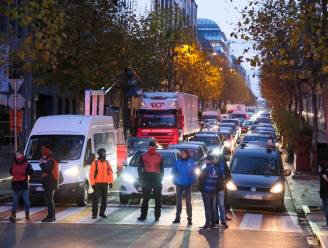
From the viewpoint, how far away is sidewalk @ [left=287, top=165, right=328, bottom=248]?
15.6 m

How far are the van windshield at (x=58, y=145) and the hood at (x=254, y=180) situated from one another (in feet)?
14.8

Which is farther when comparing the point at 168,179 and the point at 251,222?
the point at 168,179

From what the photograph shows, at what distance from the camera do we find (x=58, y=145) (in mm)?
20719

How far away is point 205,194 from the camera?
51.8 feet

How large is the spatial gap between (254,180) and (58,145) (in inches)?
224

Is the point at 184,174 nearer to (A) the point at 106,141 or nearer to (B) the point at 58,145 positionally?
(B) the point at 58,145

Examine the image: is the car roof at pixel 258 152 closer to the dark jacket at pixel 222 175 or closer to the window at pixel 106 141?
the window at pixel 106 141

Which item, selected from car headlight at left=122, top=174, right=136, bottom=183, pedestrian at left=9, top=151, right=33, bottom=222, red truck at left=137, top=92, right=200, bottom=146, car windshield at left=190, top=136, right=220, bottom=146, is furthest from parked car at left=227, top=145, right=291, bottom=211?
red truck at left=137, top=92, right=200, bottom=146

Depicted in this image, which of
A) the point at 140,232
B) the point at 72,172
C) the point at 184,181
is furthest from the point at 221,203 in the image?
Result: the point at 72,172

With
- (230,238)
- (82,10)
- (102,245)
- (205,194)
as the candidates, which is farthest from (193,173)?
(82,10)

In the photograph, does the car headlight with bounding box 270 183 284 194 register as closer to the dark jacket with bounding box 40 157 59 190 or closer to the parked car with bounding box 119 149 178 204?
the parked car with bounding box 119 149 178 204

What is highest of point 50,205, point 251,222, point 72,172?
point 72,172

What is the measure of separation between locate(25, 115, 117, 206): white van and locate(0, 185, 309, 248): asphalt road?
0.79 metres

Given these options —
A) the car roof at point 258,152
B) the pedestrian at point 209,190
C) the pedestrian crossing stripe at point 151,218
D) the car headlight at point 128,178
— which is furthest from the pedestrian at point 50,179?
the car roof at point 258,152
